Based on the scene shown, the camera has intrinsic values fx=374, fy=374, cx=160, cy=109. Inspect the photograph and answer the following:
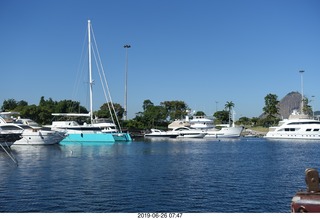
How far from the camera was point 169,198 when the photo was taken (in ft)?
60.7

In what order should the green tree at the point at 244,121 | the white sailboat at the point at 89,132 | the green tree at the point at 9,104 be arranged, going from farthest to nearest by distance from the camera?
the green tree at the point at 244,121 < the green tree at the point at 9,104 < the white sailboat at the point at 89,132

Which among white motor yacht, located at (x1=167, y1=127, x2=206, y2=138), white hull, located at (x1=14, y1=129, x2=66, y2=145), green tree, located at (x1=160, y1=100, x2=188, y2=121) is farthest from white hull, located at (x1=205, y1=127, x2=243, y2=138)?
white hull, located at (x1=14, y1=129, x2=66, y2=145)

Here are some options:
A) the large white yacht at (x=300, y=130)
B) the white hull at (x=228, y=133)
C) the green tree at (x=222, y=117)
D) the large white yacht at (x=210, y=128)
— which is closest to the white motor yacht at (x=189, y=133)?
the large white yacht at (x=210, y=128)

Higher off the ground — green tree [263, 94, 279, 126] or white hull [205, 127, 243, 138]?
green tree [263, 94, 279, 126]

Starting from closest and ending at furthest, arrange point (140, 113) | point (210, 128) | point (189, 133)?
point (189, 133) < point (210, 128) < point (140, 113)

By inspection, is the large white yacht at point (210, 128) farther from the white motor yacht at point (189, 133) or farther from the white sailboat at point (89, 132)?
the white sailboat at point (89, 132)

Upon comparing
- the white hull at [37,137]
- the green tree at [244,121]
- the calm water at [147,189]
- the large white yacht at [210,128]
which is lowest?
the calm water at [147,189]

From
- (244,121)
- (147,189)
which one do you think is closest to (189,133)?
(244,121)

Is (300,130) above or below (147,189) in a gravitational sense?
above

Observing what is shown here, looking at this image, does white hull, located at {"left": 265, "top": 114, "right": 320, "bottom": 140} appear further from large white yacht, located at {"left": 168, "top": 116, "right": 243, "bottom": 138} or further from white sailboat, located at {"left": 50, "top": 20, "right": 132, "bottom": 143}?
white sailboat, located at {"left": 50, "top": 20, "right": 132, "bottom": 143}

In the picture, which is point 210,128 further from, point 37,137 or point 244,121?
point 244,121

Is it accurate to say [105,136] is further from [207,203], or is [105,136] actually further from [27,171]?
[207,203]

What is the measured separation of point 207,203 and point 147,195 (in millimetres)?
3412

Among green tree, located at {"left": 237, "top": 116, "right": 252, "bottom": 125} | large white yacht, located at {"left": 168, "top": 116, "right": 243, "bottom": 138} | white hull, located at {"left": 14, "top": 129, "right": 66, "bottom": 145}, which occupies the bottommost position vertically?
white hull, located at {"left": 14, "top": 129, "right": 66, "bottom": 145}
